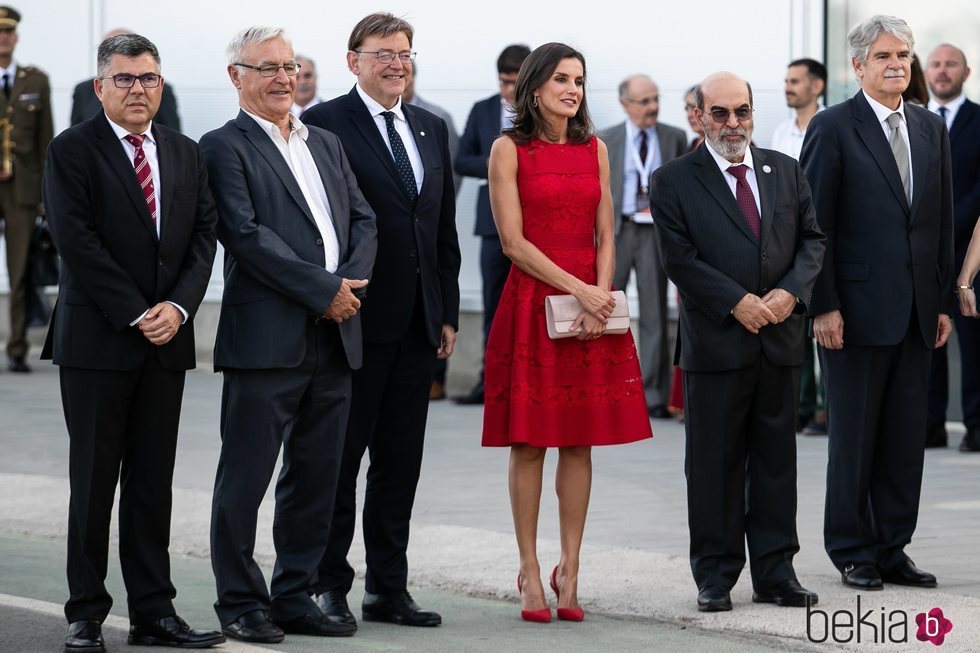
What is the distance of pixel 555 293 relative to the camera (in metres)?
6.62

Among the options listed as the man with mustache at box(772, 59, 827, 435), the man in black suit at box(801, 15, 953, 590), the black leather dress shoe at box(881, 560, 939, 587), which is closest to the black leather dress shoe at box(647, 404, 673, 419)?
the man with mustache at box(772, 59, 827, 435)

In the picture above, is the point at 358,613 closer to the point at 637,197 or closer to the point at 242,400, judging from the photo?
the point at 242,400

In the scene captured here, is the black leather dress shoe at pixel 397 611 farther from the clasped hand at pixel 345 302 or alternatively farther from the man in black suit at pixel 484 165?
the man in black suit at pixel 484 165

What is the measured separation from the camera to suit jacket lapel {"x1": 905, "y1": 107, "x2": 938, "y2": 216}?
23.2ft

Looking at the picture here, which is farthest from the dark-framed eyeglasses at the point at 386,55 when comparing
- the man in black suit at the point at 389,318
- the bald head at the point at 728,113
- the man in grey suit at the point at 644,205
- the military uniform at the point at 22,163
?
the military uniform at the point at 22,163

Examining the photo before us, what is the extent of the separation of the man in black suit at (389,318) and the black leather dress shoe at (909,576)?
1.79 metres

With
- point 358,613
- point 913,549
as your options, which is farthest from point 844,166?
point 358,613

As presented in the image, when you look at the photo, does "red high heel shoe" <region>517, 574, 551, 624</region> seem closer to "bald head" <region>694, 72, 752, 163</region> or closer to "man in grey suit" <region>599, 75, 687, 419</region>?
"bald head" <region>694, 72, 752, 163</region>

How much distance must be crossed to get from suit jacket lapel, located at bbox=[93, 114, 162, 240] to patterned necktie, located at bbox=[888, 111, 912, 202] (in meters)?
2.89

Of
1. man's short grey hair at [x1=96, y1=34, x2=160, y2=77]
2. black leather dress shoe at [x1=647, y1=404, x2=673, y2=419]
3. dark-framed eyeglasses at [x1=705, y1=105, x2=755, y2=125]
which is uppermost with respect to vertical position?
→ man's short grey hair at [x1=96, y1=34, x2=160, y2=77]

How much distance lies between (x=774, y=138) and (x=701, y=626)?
5641 mm

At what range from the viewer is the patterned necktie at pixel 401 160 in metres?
6.63

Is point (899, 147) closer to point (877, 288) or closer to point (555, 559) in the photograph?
point (877, 288)

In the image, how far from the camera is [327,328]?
6.32 meters
